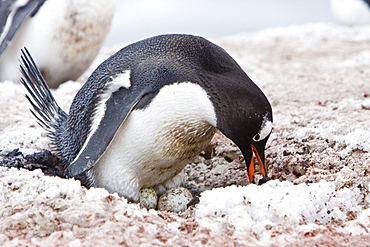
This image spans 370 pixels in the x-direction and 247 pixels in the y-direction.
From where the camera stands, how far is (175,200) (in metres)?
2.72

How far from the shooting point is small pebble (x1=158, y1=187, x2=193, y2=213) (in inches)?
106

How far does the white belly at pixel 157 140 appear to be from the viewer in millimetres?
2492

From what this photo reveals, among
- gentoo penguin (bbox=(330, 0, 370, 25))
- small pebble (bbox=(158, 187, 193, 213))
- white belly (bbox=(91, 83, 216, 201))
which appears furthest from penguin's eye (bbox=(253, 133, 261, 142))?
gentoo penguin (bbox=(330, 0, 370, 25))

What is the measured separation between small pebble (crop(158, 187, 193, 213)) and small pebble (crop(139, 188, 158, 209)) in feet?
0.10

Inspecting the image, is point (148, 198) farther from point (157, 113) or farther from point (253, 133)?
point (253, 133)

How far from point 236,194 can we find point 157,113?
53cm

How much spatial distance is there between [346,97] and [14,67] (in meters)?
2.58

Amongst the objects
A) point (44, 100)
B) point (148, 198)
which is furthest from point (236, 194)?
point (44, 100)

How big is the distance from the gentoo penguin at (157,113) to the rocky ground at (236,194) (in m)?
0.26

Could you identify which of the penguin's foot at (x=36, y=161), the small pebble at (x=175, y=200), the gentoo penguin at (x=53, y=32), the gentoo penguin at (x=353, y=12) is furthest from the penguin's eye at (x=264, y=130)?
the gentoo penguin at (x=353, y=12)

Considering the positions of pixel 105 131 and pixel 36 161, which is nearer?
pixel 105 131

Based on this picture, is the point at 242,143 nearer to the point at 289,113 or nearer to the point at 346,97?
the point at 289,113

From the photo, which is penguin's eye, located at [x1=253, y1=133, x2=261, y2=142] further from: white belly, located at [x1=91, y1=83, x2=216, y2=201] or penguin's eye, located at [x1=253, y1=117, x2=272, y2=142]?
white belly, located at [x1=91, y1=83, x2=216, y2=201]

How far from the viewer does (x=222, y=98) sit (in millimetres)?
2486
